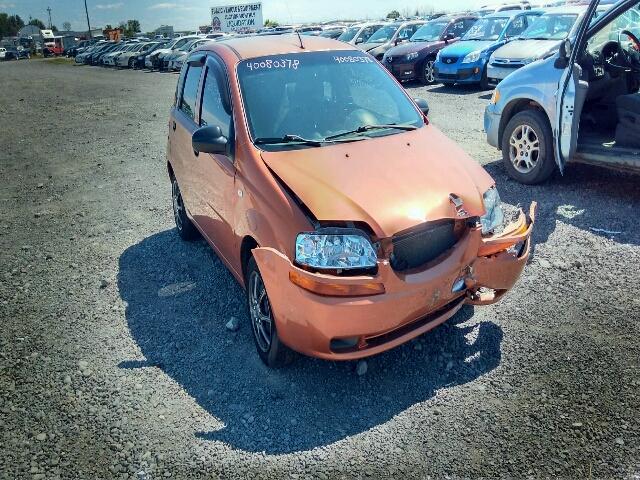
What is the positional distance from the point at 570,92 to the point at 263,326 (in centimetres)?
422

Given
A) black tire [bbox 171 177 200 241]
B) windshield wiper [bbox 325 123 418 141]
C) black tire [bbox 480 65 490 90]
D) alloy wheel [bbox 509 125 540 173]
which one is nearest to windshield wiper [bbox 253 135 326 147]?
windshield wiper [bbox 325 123 418 141]

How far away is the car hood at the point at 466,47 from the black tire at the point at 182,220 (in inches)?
427

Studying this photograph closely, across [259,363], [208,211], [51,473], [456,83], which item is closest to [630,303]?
[259,363]

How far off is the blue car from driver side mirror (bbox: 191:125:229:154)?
11.9 m

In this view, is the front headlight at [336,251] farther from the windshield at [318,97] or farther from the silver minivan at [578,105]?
the silver minivan at [578,105]

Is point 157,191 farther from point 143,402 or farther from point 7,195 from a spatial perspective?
point 143,402

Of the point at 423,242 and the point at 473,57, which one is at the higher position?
the point at 473,57

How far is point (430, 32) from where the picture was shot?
17.7 m

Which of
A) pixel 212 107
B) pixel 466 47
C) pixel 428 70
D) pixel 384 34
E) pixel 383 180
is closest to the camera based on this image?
pixel 383 180

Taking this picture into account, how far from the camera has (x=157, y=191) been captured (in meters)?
7.69

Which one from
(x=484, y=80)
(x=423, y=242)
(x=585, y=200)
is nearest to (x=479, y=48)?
(x=484, y=80)

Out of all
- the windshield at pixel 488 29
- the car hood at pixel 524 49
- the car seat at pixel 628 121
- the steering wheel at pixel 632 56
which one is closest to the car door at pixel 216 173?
the car seat at pixel 628 121

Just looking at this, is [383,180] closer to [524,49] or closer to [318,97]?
[318,97]

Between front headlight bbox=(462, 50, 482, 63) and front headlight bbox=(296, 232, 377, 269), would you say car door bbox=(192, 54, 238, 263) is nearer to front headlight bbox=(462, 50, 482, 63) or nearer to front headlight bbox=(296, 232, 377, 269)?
front headlight bbox=(296, 232, 377, 269)
